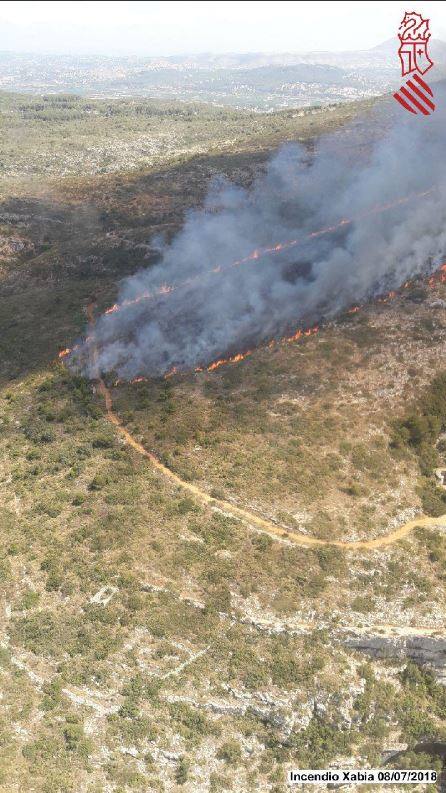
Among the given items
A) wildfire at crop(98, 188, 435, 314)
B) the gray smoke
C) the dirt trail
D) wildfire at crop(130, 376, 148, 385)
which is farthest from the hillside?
wildfire at crop(98, 188, 435, 314)

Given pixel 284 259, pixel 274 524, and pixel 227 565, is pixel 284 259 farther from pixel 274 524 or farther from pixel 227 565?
pixel 227 565

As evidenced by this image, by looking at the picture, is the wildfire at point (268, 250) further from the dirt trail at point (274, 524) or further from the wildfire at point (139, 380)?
the dirt trail at point (274, 524)

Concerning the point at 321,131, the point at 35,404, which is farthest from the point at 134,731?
the point at 321,131

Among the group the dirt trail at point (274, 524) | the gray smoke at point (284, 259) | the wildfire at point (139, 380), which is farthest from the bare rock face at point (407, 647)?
the gray smoke at point (284, 259)

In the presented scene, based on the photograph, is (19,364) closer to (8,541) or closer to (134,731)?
(8,541)

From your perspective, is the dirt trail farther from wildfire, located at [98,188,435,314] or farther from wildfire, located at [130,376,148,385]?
wildfire, located at [98,188,435,314]
